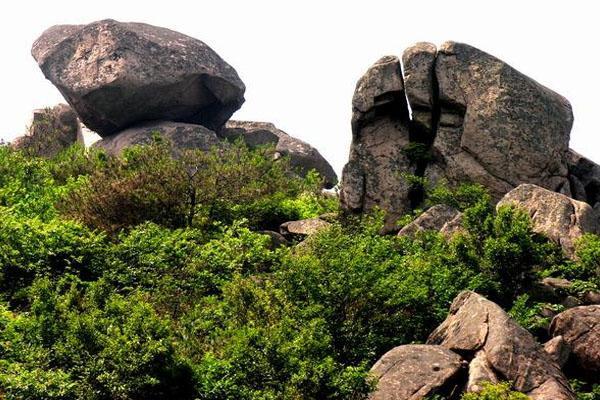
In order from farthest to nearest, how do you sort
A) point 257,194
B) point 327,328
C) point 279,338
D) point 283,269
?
point 257,194 < point 283,269 < point 327,328 < point 279,338

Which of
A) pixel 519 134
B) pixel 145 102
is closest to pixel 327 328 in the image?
pixel 519 134

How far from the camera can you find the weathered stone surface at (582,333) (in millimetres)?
15641

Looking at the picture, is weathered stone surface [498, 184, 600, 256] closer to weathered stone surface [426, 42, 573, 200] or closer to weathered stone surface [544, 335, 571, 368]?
weathered stone surface [426, 42, 573, 200]

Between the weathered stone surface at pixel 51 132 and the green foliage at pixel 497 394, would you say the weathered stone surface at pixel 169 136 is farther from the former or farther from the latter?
the green foliage at pixel 497 394

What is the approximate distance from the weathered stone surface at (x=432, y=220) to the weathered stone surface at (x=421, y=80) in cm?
475

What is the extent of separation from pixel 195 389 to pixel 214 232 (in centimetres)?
1185

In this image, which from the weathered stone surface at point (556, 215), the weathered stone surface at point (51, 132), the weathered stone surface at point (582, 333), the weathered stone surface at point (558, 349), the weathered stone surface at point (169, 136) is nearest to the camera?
the weathered stone surface at point (558, 349)

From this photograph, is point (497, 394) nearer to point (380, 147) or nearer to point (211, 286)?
point (211, 286)

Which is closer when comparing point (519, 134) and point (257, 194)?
point (519, 134)

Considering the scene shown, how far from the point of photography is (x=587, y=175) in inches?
1150

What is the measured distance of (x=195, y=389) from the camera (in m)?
13.9

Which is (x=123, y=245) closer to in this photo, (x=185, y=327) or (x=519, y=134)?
(x=185, y=327)

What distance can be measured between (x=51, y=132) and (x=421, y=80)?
2873cm

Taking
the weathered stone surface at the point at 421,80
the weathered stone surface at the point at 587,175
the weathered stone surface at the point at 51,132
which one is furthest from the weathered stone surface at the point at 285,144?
the weathered stone surface at the point at 587,175
